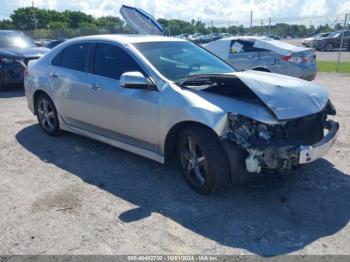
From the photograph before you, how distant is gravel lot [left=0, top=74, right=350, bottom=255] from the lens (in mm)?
3305

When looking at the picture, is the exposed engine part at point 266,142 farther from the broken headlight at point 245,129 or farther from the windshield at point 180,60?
the windshield at point 180,60

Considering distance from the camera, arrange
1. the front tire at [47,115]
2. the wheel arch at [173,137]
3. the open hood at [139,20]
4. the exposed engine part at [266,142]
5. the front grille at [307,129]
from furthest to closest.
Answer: the open hood at [139,20], the front tire at [47,115], the wheel arch at [173,137], the front grille at [307,129], the exposed engine part at [266,142]

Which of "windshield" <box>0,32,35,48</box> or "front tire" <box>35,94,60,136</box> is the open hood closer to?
"windshield" <box>0,32,35,48</box>

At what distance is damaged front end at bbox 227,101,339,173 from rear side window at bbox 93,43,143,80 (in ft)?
5.03

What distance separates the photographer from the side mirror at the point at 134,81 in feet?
14.2

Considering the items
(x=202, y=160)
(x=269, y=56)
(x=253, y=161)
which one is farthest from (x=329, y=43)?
(x=253, y=161)

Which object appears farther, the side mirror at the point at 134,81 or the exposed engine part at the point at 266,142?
the side mirror at the point at 134,81

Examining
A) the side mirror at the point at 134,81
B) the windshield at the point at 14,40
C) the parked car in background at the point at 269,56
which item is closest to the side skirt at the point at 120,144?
the side mirror at the point at 134,81

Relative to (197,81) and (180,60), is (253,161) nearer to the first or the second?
(197,81)

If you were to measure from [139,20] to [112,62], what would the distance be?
35.4ft

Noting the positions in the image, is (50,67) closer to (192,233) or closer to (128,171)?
(128,171)

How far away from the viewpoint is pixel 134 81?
14.2 feet

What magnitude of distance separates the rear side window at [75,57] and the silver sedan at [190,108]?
18 mm

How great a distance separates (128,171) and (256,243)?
2.11 meters
